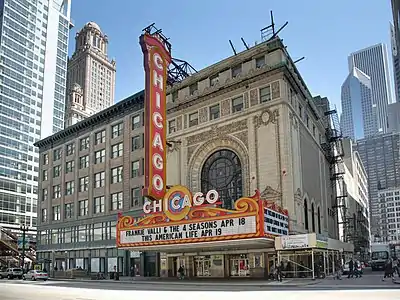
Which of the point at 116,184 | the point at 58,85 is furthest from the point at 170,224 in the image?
the point at 58,85

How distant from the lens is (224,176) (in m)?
44.1

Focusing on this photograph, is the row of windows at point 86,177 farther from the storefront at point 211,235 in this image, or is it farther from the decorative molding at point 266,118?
the decorative molding at point 266,118

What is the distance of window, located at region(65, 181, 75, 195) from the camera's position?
64.8 m

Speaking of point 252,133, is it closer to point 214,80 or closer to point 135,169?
point 214,80

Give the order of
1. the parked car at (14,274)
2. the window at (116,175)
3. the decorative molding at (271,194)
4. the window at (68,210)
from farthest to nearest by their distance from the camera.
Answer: the window at (68,210) → the parked car at (14,274) → the window at (116,175) → the decorative molding at (271,194)

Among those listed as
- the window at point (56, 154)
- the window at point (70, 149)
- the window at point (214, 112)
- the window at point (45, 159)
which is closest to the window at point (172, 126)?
the window at point (214, 112)

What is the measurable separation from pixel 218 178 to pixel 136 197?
13.8 m

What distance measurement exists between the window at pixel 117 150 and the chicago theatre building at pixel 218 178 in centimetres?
14

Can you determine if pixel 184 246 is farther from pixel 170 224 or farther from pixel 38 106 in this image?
pixel 38 106

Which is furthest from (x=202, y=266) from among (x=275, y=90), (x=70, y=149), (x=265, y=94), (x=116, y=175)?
(x=70, y=149)

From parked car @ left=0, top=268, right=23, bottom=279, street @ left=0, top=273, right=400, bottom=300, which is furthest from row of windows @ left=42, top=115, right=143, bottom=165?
street @ left=0, top=273, right=400, bottom=300

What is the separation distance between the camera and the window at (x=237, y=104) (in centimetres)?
4338

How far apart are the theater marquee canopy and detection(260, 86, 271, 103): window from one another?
425 inches

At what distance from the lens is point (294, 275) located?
1459 inches
